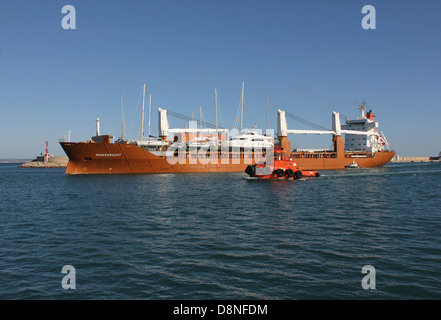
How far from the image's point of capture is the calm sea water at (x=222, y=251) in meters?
8.10

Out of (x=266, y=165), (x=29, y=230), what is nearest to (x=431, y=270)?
(x=29, y=230)

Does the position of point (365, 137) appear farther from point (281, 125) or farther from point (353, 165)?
point (281, 125)

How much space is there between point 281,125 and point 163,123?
88.6ft

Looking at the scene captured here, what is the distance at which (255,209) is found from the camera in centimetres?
1991

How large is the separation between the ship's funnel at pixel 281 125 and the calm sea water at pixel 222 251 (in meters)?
48.9

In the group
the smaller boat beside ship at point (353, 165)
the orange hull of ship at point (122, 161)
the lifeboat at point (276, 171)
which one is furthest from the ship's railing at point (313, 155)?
the lifeboat at point (276, 171)

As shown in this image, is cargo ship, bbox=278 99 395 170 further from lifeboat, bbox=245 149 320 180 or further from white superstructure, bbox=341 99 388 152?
lifeboat, bbox=245 149 320 180

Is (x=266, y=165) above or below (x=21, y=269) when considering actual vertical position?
above

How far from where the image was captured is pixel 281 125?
69062 millimetres

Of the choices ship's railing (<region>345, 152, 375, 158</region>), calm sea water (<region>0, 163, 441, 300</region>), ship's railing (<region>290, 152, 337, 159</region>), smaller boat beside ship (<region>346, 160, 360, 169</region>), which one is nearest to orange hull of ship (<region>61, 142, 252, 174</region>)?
ship's railing (<region>290, 152, 337, 159</region>)

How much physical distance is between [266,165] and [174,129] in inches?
978

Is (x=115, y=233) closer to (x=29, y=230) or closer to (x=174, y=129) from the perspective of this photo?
(x=29, y=230)

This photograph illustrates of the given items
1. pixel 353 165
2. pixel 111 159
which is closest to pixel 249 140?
pixel 353 165
